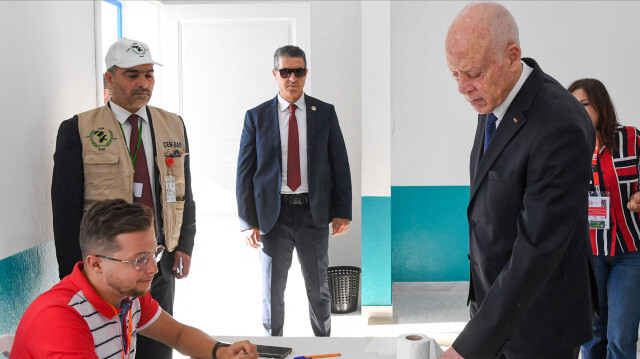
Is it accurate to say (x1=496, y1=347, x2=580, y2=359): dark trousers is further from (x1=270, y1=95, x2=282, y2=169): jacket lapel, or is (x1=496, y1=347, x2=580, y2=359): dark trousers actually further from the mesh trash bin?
the mesh trash bin

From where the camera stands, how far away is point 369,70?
4602mm

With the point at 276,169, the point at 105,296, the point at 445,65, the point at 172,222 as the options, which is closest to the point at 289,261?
the point at 276,169

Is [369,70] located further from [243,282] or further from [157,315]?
[157,315]

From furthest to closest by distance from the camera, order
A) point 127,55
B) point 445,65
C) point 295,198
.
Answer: point 445,65, point 295,198, point 127,55

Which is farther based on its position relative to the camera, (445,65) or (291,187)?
(445,65)

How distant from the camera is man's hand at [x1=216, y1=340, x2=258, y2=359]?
184 cm

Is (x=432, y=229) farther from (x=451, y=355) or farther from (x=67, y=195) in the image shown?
(x=451, y=355)

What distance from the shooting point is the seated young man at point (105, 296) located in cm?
165

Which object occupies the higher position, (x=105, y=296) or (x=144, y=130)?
(x=144, y=130)

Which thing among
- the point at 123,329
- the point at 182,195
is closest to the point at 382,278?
the point at 182,195

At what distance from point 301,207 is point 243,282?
1.84m

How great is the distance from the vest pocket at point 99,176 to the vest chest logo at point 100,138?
0.15 ft

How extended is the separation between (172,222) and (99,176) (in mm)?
397

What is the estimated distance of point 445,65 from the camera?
5.48 m
